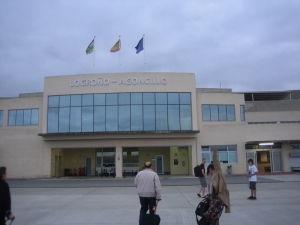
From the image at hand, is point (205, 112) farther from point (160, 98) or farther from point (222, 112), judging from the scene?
point (160, 98)

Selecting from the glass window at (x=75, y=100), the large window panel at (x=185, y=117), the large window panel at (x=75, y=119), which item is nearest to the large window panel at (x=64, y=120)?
the large window panel at (x=75, y=119)

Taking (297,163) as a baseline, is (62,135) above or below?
above

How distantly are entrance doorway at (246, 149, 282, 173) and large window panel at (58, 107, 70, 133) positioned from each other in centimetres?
→ 1914

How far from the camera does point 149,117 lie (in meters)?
32.0

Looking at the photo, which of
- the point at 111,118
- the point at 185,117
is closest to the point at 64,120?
the point at 111,118

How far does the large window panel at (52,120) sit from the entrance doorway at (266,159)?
2037 cm

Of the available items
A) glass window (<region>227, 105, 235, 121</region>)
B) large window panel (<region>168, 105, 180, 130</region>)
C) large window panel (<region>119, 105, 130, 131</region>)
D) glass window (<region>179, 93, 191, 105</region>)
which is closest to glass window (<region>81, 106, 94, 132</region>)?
large window panel (<region>119, 105, 130, 131</region>)

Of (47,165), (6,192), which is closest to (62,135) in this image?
(47,165)

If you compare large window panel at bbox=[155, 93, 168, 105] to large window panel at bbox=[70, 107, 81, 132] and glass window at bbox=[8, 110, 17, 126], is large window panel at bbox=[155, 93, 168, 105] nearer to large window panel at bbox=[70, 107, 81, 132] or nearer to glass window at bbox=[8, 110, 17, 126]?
large window panel at bbox=[70, 107, 81, 132]

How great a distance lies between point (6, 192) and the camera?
20.6 ft

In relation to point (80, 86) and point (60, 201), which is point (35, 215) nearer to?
point (60, 201)

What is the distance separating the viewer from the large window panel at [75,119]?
32.3 metres

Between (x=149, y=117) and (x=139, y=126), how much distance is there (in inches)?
53.9

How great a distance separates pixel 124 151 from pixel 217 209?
30031mm
